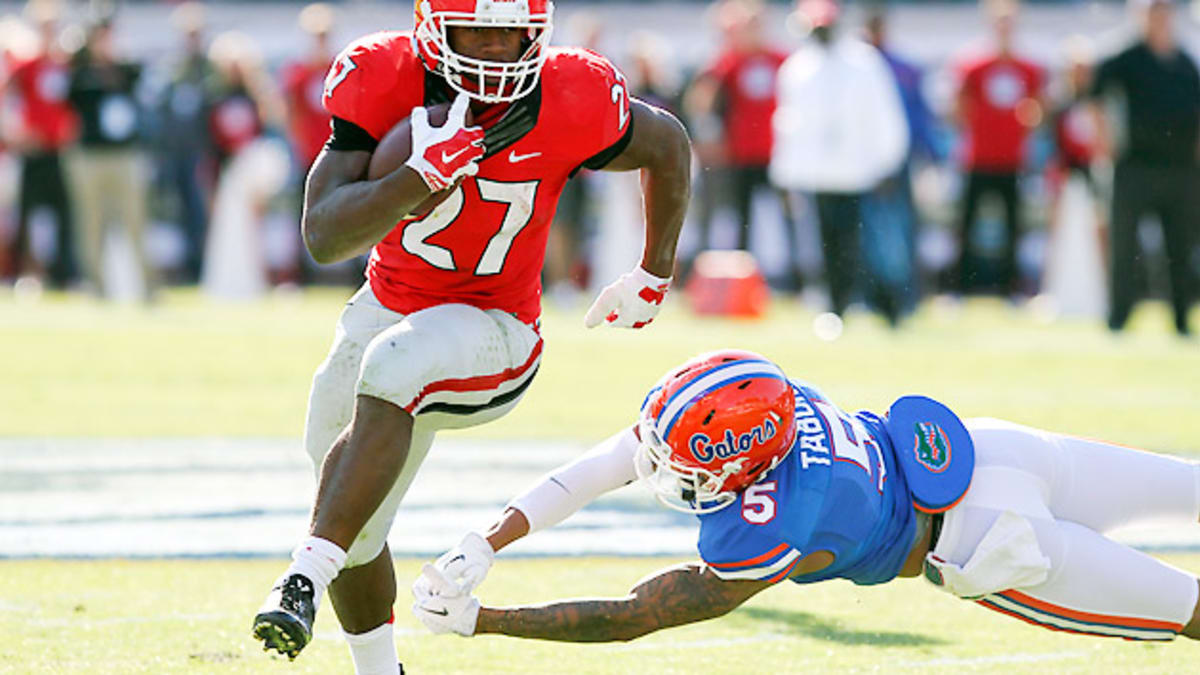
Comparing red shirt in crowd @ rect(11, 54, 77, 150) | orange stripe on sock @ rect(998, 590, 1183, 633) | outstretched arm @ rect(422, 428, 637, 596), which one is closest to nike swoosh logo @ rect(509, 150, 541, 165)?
outstretched arm @ rect(422, 428, 637, 596)

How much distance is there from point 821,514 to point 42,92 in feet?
36.7

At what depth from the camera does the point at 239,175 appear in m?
14.3

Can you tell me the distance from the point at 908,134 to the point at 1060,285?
2.23 metres

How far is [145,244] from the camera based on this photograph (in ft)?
43.4

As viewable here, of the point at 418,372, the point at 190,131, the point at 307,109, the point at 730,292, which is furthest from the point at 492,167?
the point at 190,131

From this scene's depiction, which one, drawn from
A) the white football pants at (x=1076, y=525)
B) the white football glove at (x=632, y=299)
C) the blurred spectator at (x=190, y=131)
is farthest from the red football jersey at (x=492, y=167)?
the blurred spectator at (x=190, y=131)

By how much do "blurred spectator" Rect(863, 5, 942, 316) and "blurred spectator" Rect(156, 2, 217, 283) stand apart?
5.00 meters

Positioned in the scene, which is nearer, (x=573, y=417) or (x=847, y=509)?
(x=847, y=509)

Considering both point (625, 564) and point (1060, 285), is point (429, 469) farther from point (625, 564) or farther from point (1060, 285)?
point (1060, 285)

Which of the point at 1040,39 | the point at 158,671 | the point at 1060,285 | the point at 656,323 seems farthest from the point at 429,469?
the point at 1040,39

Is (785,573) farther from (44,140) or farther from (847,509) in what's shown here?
(44,140)

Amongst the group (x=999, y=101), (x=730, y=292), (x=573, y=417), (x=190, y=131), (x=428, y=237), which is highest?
(x=999, y=101)

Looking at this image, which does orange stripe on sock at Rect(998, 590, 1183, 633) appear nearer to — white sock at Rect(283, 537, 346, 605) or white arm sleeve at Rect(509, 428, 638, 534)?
white arm sleeve at Rect(509, 428, 638, 534)

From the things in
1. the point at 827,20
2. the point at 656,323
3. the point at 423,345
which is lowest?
the point at 656,323
